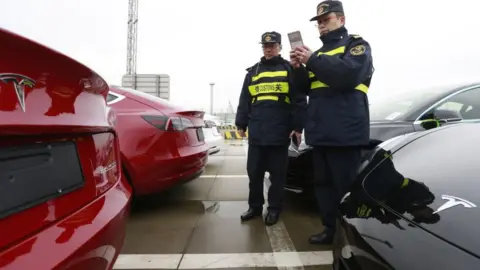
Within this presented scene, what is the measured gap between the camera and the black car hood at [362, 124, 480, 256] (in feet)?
3.10

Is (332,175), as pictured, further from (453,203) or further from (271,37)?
(453,203)

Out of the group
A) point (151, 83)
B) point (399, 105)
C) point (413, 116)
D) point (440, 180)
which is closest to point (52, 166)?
point (440, 180)

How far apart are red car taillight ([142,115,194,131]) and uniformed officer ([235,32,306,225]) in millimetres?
669

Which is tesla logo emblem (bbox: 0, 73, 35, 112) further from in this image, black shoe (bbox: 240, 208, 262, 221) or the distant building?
the distant building

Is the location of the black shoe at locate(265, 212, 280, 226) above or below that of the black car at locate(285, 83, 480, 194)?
below

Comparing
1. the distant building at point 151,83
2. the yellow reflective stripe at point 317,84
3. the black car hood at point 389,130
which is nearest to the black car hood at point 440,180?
the yellow reflective stripe at point 317,84

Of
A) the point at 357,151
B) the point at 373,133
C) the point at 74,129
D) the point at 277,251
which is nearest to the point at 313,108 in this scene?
the point at 357,151

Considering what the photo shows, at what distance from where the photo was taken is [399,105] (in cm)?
358

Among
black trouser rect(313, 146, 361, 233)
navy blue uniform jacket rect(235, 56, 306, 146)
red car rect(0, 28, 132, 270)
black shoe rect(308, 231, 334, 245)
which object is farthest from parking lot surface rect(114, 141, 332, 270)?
red car rect(0, 28, 132, 270)

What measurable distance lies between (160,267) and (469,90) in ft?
10.9

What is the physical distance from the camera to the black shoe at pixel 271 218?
10.1 ft

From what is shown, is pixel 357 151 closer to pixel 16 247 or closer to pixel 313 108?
pixel 313 108

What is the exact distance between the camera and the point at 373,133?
306 centimetres

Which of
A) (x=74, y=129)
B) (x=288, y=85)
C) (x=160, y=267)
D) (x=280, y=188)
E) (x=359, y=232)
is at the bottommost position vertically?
(x=160, y=267)
